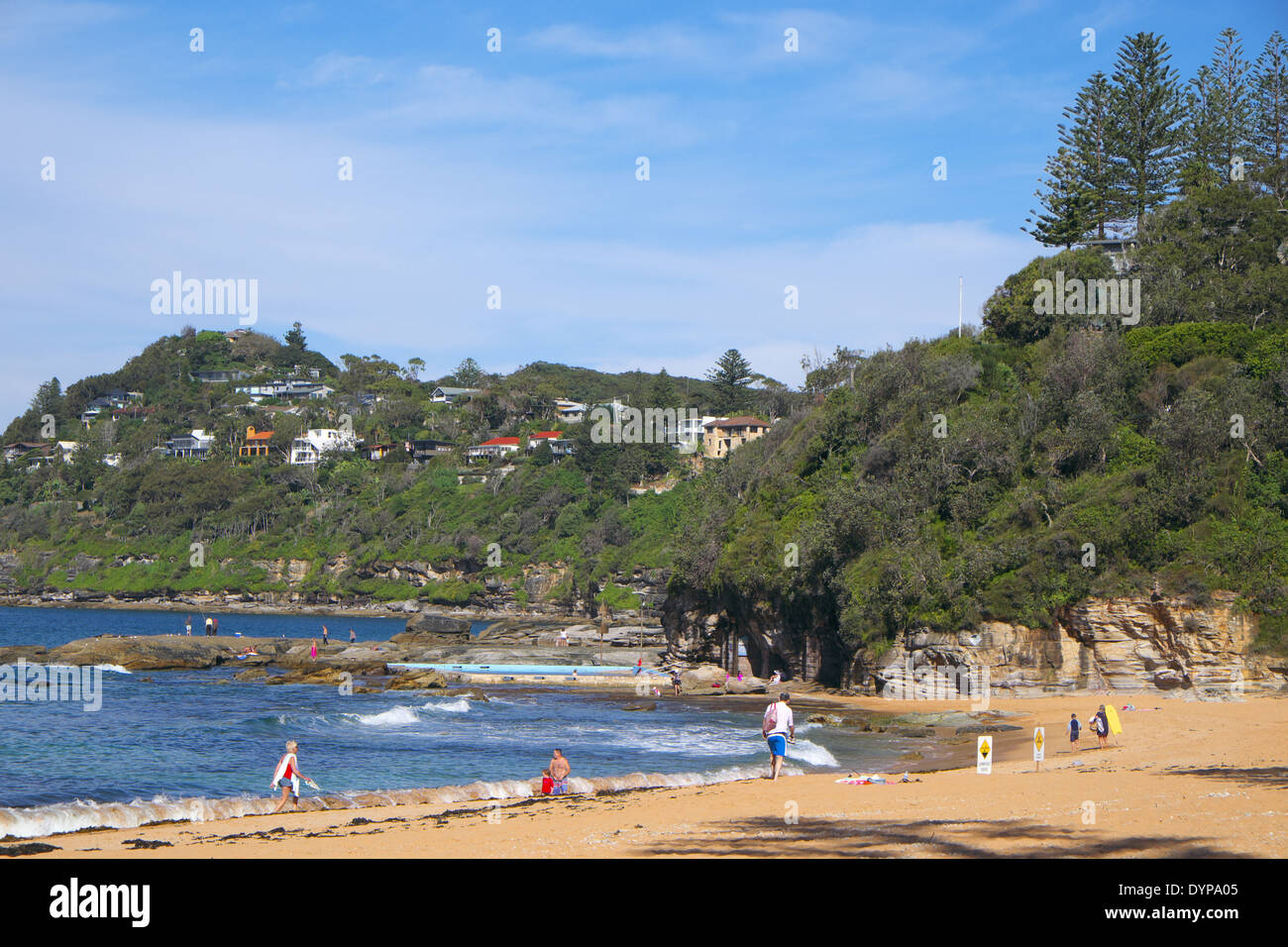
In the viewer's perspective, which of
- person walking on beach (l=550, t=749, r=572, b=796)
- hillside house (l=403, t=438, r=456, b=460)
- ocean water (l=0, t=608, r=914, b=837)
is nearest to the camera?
person walking on beach (l=550, t=749, r=572, b=796)

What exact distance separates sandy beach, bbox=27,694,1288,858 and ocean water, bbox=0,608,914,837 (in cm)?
155

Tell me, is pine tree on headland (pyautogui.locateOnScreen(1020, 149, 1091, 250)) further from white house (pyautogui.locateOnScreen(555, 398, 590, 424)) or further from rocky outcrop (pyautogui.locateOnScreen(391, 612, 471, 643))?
white house (pyautogui.locateOnScreen(555, 398, 590, 424))

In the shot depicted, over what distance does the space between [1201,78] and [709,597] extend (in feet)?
153

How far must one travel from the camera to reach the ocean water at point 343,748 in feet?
63.0

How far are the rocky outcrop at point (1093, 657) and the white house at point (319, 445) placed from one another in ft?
352

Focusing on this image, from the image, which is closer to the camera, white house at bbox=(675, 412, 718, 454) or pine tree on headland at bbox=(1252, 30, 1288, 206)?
pine tree on headland at bbox=(1252, 30, 1288, 206)

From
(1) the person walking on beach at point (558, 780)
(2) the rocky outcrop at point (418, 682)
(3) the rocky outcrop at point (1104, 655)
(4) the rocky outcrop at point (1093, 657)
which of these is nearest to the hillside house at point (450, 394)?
(2) the rocky outcrop at point (418, 682)

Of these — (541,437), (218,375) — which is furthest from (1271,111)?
(218,375)

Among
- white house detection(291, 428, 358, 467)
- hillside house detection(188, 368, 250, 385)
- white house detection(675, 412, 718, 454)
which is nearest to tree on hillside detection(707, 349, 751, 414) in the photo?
white house detection(675, 412, 718, 454)

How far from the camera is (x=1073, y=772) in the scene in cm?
1853

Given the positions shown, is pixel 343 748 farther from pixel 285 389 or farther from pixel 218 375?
pixel 218 375

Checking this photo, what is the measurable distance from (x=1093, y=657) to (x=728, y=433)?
7991cm

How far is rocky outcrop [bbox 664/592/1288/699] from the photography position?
1262 inches

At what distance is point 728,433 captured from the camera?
113 meters
